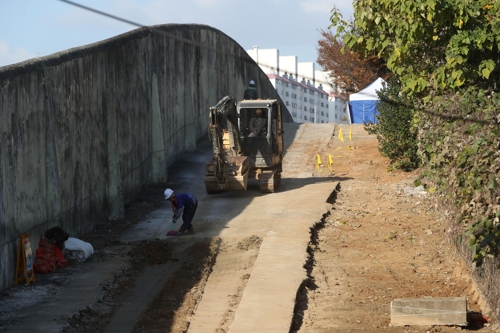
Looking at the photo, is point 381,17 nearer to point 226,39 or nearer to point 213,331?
point 213,331

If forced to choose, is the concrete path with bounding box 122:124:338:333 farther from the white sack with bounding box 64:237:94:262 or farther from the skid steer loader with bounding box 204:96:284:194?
the white sack with bounding box 64:237:94:262

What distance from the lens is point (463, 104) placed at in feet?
42.3

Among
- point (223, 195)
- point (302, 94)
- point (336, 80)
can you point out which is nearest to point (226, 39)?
point (336, 80)

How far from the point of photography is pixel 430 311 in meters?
11.9

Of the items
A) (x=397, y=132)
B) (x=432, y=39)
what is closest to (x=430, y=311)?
(x=432, y=39)

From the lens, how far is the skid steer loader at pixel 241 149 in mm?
23047

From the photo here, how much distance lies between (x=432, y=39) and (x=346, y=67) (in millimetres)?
33266

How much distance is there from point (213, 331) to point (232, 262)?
15.0 ft

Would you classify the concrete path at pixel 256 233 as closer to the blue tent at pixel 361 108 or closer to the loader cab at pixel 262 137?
the loader cab at pixel 262 137

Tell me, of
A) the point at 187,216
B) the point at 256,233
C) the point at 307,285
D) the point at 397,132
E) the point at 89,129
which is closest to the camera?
the point at 307,285

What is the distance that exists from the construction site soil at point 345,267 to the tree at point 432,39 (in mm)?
A: 2977

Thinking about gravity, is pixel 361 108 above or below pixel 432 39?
below

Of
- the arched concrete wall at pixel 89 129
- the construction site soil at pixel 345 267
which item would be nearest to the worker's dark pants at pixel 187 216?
the construction site soil at pixel 345 267

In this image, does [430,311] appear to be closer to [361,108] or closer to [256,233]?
[256,233]
